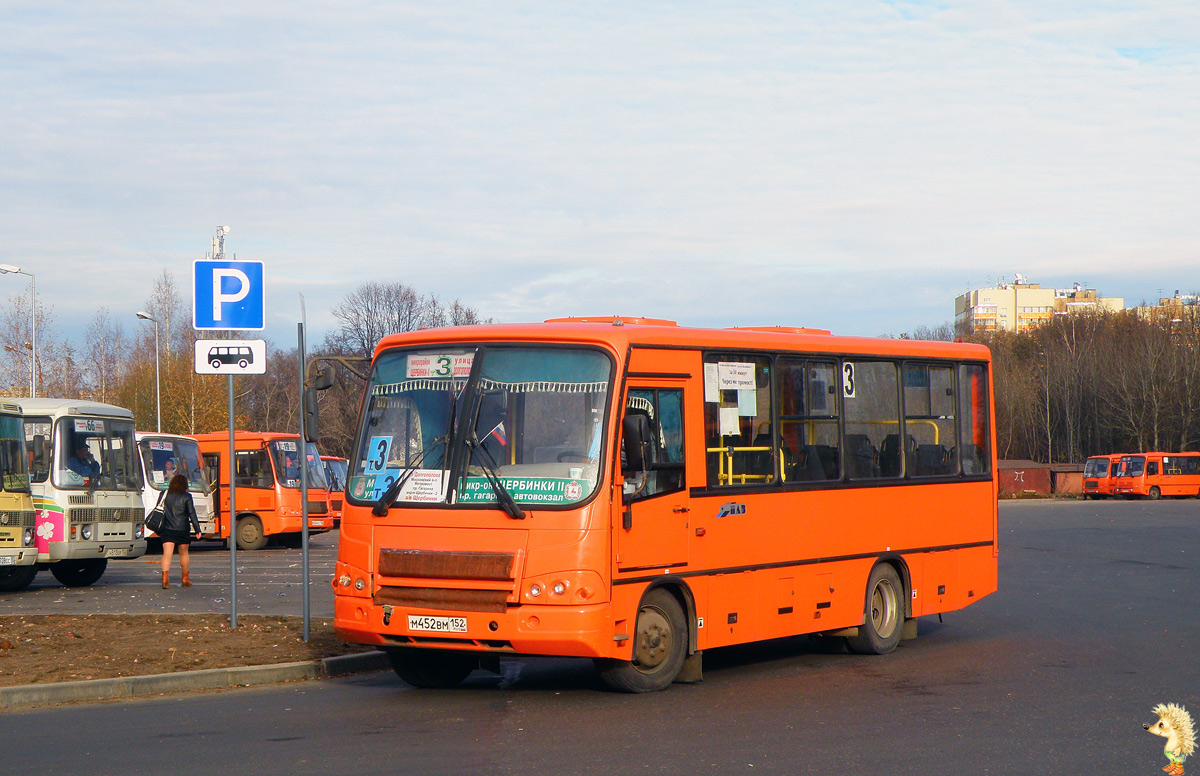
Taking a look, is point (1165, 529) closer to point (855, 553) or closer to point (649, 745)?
point (855, 553)

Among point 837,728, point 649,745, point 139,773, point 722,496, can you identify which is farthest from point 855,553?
point 139,773

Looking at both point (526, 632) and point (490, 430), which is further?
point (490, 430)

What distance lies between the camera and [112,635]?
13203 mm

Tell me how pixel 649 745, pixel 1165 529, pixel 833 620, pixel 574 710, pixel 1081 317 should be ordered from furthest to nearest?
pixel 1081 317 → pixel 1165 529 → pixel 833 620 → pixel 574 710 → pixel 649 745

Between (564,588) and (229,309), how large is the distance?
5.21 m

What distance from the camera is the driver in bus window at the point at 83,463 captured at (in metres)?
21.2

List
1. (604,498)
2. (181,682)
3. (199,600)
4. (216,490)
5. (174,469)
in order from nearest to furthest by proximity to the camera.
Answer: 1. (604,498)
2. (181,682)
3. (199,600)
4. (174,469)
5. (216,490)

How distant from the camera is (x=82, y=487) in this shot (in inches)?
830

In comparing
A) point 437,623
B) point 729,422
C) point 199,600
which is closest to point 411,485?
point 437,623

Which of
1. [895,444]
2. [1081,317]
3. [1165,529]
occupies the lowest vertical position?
[1165,529]

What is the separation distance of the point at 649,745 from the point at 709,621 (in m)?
2.72

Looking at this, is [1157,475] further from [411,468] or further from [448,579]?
[448,579]

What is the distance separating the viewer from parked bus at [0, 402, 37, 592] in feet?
62.2

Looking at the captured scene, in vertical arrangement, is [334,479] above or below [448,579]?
above
